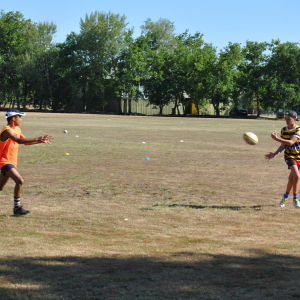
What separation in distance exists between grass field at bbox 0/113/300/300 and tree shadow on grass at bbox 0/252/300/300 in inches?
0.4

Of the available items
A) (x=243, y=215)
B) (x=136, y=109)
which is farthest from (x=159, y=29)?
(x=243, y=215)

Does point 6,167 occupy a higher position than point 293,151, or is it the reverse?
point 293,151

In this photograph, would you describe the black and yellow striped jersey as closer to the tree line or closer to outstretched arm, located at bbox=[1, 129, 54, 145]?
outstretched arm, located at bbox=[1, 129, 54, 145]

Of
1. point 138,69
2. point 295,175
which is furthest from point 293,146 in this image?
point 138,69

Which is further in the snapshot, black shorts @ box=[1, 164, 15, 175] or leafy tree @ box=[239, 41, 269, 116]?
leafy tree @ box=[239, 41, 269, 116]

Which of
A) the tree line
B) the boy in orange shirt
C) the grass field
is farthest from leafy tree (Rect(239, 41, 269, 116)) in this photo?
the boy in orange shirt

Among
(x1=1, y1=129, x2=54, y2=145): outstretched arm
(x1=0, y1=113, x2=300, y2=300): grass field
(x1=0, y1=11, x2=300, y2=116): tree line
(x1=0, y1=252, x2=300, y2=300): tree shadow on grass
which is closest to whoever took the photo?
(x1=0, y1=252, x2=300, y2=300): tree shadow on grass

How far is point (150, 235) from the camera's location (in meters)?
6.53

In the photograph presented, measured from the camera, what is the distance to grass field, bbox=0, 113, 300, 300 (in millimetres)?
4441

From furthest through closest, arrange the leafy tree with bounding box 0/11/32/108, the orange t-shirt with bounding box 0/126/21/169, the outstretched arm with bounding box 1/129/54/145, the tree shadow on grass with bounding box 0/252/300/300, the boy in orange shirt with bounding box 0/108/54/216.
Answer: the leafy tree with bounding box 0/11/32/108
the orange t-shirt with bounding box 0/126/21/169
the boy in orange shirt with bounding box 0/108/54/216
the outstretched arm with bounding box 1/129/54/145
the tree shadow on grass with bounding box 0/252/300/300

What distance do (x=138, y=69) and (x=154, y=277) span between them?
69.4 meters

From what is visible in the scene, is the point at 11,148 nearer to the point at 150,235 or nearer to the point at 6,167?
the point at 6,167

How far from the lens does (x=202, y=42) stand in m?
77.8

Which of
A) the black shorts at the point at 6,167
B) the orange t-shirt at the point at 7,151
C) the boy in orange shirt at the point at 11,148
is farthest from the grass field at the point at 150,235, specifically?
the orange t-shirt at the point at 7,151
